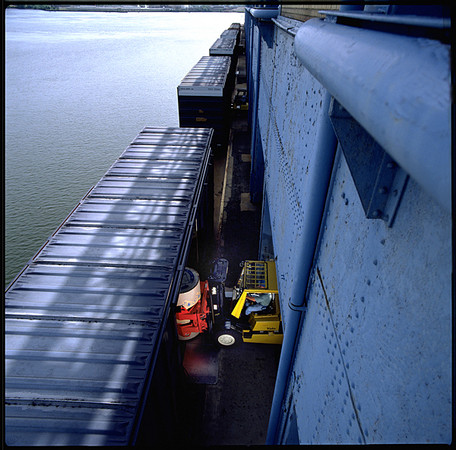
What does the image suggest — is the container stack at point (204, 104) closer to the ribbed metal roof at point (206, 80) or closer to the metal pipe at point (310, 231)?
the ribbed metal roof at point (206, 80)

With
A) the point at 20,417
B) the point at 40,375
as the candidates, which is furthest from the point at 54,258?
the point at 20,417

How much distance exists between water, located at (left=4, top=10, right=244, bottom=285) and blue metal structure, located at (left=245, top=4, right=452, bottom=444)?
29.5 feet

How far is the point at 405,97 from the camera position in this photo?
2.67 feet

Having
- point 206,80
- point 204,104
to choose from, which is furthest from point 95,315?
point 206,80

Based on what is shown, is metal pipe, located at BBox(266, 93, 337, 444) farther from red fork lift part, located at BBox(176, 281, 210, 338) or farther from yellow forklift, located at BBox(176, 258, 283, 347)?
red fork lift part, located at BBox(176, 281, 210, 338)

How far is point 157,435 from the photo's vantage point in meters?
6.08

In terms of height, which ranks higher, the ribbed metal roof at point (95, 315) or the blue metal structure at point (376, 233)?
the blue metal structure at point (376, 233)

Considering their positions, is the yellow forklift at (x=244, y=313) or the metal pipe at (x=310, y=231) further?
the yellow forklift at (x=244, y=313)

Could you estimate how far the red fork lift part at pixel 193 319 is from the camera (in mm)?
10250

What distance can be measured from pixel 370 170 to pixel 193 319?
9.28m

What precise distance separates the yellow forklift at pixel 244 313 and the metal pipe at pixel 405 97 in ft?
31.3

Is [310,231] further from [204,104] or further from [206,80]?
[206,80]

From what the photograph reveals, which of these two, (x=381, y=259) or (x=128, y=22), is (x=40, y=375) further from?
(x=128, y=22)

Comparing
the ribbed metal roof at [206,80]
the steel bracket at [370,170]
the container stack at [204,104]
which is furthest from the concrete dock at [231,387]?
the ribbed metal roof at [206,80]
